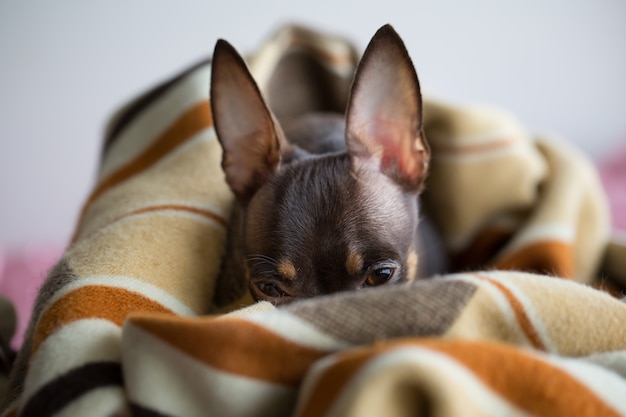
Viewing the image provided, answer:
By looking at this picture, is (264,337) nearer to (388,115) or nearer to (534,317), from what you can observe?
(534,317)

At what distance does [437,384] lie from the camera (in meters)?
0.77

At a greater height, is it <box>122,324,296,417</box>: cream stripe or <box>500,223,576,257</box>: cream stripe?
<box>122,324,296,417</box>: cream stripe

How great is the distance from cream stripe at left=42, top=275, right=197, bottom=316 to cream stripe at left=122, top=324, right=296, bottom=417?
1.04ft

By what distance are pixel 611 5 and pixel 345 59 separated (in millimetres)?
1330

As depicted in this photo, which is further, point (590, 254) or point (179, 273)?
point (590, 254)

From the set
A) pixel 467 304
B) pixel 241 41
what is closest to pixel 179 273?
pixel 467 304

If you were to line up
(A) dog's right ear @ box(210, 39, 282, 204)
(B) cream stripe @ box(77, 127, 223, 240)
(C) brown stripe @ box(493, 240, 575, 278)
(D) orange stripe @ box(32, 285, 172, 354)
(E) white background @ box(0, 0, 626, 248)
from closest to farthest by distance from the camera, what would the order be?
(D) orange stripe @ box(32, 285, 172, 354), (A) dog's right ear @ box(210, 39, 282, 204), (B) cream stripe @ box(77, 127, 223, 240), (C) brown stripe @ box(493, 240, 575, 278), (E) white background @ box(0, 0, 626, 248)

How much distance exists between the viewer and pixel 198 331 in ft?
3.01

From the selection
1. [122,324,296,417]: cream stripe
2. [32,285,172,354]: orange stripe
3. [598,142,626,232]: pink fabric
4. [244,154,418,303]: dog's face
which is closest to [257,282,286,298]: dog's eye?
[244,154,418,303]: dog's face

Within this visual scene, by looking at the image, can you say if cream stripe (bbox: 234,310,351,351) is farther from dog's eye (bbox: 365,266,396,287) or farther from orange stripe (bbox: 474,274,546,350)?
dog's eye (bbox: 365,266,396,287)

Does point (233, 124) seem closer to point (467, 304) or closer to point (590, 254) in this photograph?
point (467, 304)

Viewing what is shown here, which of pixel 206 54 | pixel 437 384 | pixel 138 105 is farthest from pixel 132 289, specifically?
pixel 206 54

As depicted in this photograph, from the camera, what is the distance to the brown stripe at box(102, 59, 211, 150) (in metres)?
2.01

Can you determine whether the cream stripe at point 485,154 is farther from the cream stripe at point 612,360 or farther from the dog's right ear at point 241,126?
the cream stripe at point 612,360
